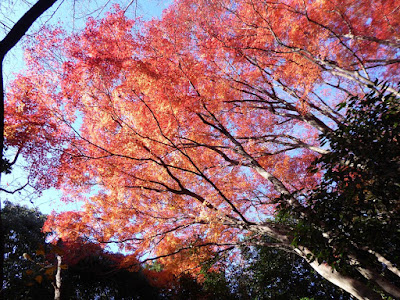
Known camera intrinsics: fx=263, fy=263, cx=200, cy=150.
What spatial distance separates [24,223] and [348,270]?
43.0 ft

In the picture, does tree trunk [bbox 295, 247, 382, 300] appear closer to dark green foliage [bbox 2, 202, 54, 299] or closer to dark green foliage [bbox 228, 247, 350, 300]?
dark green foliage [bbox 228, 247, 350, 300]

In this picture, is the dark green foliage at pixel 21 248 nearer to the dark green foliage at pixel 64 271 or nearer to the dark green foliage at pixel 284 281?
the dark green foliage at pixel 64 271

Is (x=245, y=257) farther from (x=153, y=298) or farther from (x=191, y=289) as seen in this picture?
(x=153, y=298)

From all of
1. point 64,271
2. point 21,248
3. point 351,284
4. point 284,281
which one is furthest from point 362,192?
point 21,248

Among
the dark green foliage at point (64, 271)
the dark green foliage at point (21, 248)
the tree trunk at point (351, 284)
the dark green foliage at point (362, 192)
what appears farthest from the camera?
the dark green foliage at point (64, 271)

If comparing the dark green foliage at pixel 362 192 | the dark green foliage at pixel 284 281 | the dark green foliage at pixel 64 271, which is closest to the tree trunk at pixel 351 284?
the dark green foliage at pixel 362 192

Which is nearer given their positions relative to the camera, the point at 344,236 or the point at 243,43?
the point at 344,236

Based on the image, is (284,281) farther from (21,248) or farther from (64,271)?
(21,248)

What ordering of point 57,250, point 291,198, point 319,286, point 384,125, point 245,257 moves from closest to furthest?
point 57,250, point 384,125, point 291,198, point 319,286, point 245,257

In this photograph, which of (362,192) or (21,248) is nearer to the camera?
(362,192)

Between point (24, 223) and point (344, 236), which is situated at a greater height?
point (24, 223)

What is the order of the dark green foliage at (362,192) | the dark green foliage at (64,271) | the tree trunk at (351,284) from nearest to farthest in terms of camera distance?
the dark green foliage at (362,192) → the tree trunk at (351,284) → the dark green foliage at (64,271)

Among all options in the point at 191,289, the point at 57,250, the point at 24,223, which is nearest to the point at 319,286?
the point at 191,289

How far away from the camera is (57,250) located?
10.1 feet
